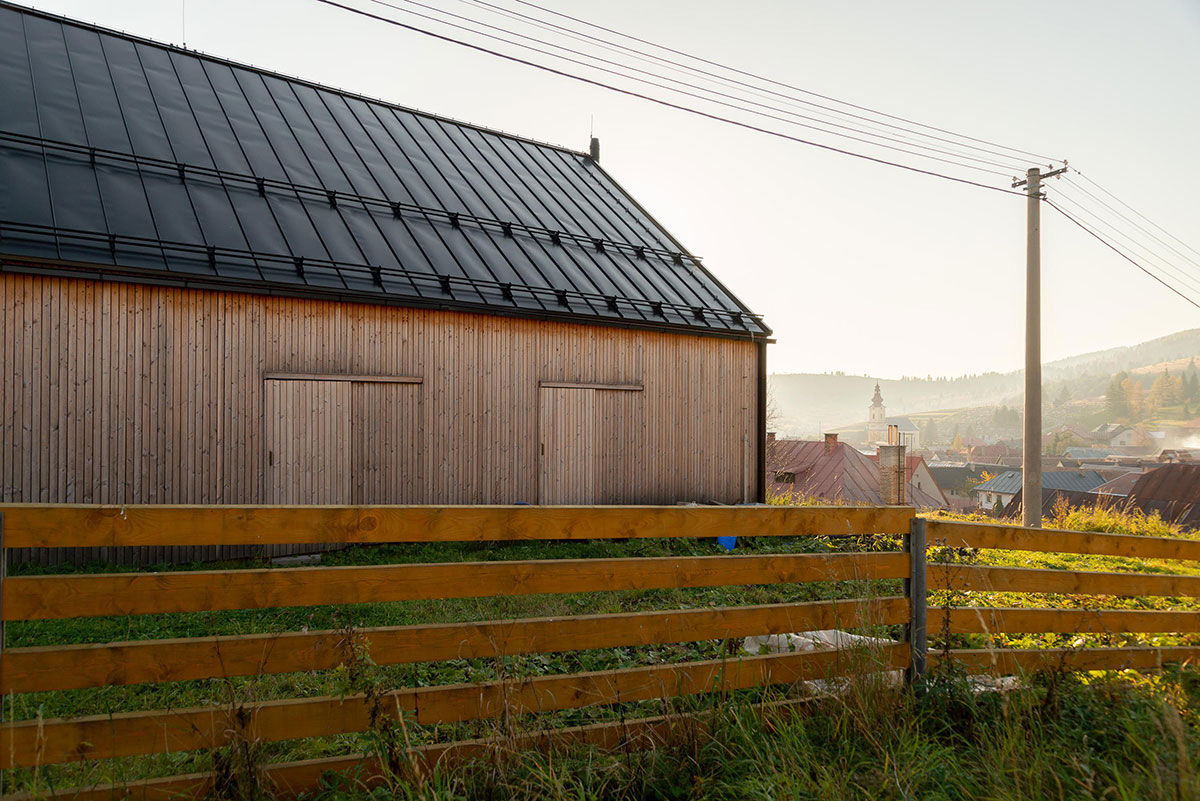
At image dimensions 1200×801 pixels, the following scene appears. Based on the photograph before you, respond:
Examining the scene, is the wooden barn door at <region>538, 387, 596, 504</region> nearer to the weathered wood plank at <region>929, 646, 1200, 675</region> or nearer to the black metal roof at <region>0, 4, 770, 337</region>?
the black metal roof at <region>0, 4, 770, 337</region>

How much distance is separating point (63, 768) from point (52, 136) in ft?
30.6

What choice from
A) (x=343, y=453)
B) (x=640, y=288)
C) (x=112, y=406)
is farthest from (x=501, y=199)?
(x=112, y=406)

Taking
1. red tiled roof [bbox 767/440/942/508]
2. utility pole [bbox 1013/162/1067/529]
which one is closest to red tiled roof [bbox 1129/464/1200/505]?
red tiled roof [bbox 767/440/942/508]

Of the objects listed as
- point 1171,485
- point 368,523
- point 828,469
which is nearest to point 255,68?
point 368,523

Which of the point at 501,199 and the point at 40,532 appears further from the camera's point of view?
the point at 501,199

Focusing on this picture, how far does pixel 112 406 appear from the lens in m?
7.60

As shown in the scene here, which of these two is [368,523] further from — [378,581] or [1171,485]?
[1171,485]

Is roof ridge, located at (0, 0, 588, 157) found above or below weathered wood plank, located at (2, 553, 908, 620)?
above

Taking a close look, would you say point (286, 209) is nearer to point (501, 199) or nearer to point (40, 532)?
point (501, 199)

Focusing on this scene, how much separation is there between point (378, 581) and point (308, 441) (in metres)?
6.86

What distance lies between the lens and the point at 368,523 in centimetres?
250

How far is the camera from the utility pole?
14102mm

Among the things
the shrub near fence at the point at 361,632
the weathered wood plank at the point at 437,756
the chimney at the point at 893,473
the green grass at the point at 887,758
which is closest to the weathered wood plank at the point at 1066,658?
the green grass at the point at 887,758

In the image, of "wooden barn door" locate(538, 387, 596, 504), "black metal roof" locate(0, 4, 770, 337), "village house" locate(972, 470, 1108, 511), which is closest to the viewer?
"black metal roof" locate(0, 4, 770, 337)
